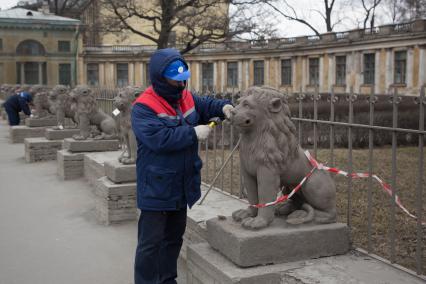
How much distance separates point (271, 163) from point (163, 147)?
0.86m

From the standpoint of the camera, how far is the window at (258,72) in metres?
43.0

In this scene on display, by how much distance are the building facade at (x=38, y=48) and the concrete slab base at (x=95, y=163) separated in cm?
4133

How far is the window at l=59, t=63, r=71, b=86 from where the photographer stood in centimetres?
5153

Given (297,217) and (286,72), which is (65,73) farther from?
(297,217)

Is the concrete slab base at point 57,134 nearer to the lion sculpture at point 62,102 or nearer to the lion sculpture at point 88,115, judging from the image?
the lion sculpture at point 62,102

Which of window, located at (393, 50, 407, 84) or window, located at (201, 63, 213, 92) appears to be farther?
window, located at (201, 63, 213, 92)

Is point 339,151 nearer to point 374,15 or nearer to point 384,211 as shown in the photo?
point 384,211

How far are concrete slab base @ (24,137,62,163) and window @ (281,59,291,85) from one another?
29896mm

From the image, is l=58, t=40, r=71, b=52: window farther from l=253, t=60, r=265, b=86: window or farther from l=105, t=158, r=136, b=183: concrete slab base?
l=105, t=158, r=136, b=183: concrete slab base

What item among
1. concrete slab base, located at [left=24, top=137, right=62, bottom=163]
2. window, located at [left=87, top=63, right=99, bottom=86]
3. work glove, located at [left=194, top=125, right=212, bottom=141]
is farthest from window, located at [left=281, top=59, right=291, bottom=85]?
work glove, located at [left=194, top=125, right=212, bottom=141]

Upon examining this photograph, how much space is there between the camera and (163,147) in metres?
3.62

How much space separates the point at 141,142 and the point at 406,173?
24.7 ft

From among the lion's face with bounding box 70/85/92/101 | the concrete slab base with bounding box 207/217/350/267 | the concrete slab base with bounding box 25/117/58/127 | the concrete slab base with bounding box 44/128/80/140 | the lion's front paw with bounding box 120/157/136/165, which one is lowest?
the concrete slab base with bounding box 207/217/350/267

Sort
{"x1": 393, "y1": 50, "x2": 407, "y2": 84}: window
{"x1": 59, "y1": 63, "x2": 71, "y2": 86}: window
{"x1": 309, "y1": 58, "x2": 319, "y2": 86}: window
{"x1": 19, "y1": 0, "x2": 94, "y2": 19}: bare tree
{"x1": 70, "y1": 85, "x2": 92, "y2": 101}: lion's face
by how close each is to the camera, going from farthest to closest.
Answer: {"x1": 19, "y1": 0, "x2": 94, "y2": 19}: bare tree
{"x1": 59, "y1": 63, "x2": 71, "y2": 86}: window
{"x1": 309, "y1": 58, "x2": 319, "y2": 86}: window
{"x1": 393, "y1": 50, "x2": 407, "y2": 84}: window
{"x1": 70, "y1": 85, "x2": 92, "y2": 101}: lion's face
